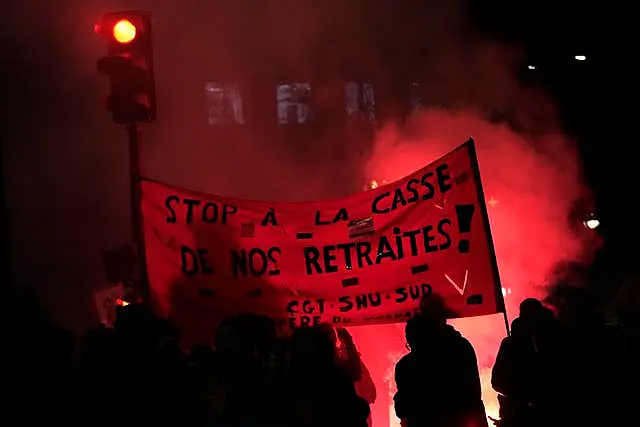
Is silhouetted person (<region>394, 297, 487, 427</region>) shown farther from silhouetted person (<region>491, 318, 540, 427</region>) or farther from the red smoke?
the red smoke

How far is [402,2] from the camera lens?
16.3m

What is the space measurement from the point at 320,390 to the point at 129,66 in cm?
254

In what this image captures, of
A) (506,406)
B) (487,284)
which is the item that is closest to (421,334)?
(487,284)

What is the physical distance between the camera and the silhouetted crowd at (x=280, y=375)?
4008mm

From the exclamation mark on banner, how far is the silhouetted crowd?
35 centimetres

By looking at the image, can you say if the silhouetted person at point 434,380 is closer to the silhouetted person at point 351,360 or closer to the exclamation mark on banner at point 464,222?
the exclamation mark on banner at point 464,222

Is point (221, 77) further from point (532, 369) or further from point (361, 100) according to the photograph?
point (532, 369)

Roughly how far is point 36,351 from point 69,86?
1121cm

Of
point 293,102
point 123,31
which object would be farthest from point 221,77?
point 123,31

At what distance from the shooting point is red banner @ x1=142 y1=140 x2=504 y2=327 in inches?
221

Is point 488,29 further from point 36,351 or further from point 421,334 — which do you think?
point 36,351

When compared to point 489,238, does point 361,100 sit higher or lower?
higher

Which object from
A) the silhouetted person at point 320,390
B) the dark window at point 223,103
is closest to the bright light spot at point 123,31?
the silhouetted person at point 320,390

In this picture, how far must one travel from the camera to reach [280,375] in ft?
13.1
